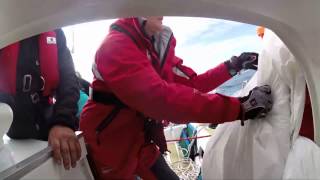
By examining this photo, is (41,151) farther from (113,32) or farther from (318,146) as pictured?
(318,146)

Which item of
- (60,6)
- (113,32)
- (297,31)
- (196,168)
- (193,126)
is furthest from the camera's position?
(193,126)

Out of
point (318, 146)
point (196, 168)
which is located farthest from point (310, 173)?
point (196, 168)

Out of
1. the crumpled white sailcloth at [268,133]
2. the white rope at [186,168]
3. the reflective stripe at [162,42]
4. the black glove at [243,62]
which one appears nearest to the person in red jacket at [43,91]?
the reflective stripe at [162,42]

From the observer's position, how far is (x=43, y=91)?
0.99m

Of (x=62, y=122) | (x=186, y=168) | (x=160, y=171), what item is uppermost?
(x=62, y=122)

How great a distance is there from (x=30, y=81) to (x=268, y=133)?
618mm

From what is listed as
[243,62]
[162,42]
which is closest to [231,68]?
[243,62]

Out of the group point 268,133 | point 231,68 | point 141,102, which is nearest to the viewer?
point 268,133

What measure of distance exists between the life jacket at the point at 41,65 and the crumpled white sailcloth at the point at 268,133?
48cm

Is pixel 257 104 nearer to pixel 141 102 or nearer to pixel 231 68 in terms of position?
pixel 141 102

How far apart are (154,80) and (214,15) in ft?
1.14

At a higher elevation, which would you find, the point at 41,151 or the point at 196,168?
the point at 41,151

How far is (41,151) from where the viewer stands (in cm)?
84

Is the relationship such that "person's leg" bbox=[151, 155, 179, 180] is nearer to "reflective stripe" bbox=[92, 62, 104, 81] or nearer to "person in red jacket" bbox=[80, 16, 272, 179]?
"person in red jacket" bbox=[80, 16, 272, 179]
